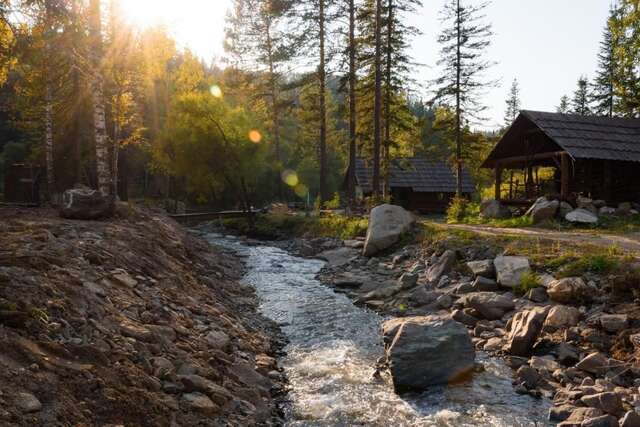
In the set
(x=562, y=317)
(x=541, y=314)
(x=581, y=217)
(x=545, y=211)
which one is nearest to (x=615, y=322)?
(x=562, y=317)

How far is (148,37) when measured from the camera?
66.0 feet

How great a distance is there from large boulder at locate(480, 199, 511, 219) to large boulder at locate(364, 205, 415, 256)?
568 cm

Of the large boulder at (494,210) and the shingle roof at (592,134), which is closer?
the shingle roof at (592,134)

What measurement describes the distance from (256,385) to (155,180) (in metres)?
49.3

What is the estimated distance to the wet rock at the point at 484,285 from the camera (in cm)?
1073

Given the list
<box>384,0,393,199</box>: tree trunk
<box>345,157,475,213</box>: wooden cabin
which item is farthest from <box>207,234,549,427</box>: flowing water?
<box>345,157,475,213</box>: wooden cabin

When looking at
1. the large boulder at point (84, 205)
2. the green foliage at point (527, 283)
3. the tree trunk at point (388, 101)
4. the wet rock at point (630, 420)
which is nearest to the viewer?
the wet rock at point (630, 420)

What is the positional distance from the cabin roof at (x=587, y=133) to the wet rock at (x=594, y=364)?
12.9m

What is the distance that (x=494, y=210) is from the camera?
21547 mm

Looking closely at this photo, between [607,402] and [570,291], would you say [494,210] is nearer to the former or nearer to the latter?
[570,291]

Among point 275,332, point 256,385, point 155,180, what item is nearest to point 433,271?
point 275,332

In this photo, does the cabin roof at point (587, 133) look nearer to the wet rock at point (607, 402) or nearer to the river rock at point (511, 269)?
the river rock at point (511, 269)

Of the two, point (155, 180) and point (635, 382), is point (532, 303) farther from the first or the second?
point (155, 180)

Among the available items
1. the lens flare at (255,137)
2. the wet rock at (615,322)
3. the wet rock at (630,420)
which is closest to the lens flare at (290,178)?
the lens flare at (255,137)
